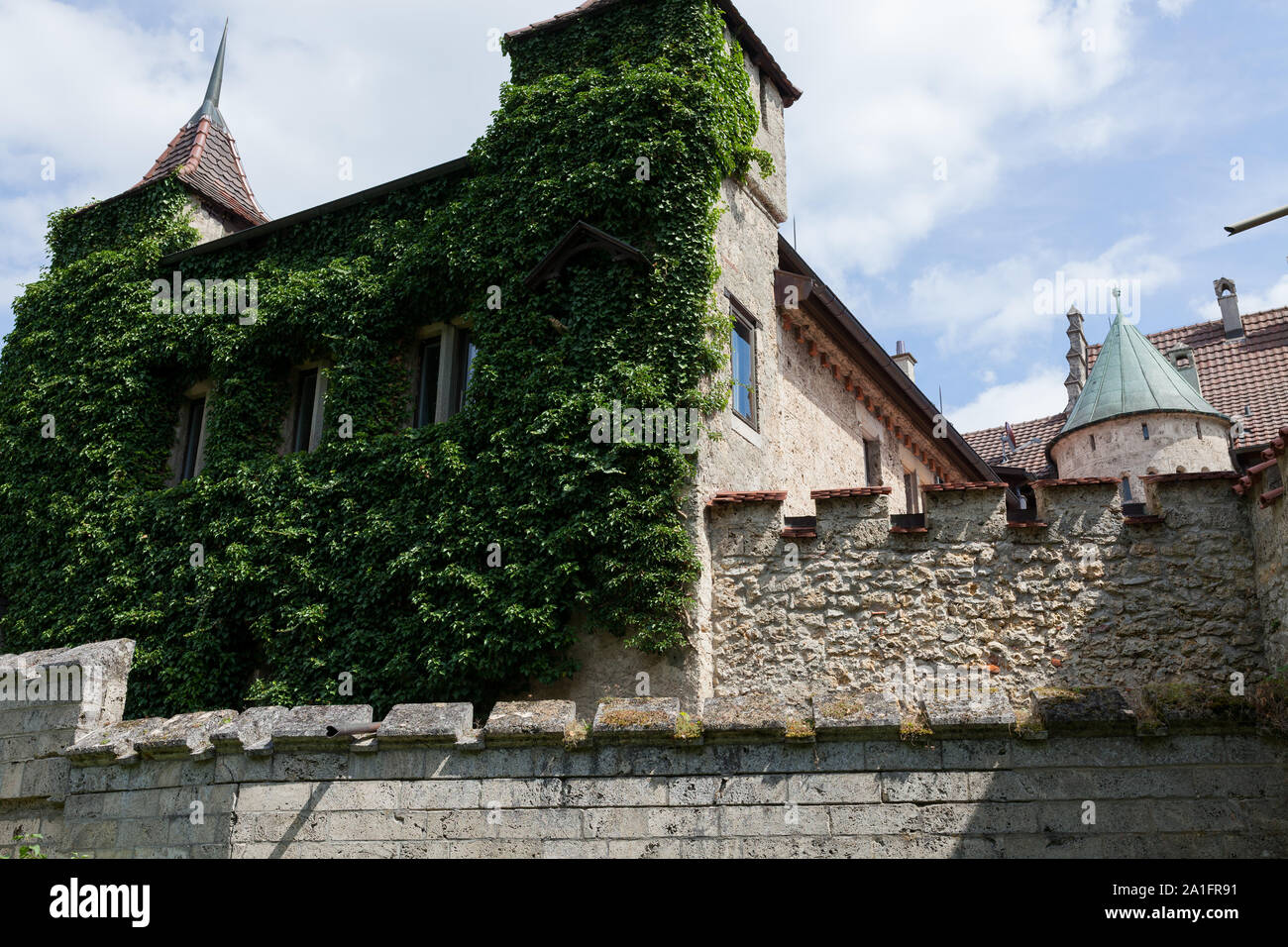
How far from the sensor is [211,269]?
1459 centimetres

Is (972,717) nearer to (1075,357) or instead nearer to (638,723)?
(638,723)

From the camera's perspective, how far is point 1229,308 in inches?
993

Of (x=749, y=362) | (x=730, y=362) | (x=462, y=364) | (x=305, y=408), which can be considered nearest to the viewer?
(x=730, y=362)

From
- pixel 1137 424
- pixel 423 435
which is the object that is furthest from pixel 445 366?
pixel 1137 424

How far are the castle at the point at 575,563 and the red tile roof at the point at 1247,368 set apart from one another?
9.62 meters

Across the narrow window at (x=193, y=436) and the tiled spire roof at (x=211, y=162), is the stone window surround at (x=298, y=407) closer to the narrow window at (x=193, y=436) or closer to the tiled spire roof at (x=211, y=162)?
the narrow window at (x=193, y=436)

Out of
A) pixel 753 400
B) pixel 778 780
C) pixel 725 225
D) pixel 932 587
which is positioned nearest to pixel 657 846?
pixel 778 780

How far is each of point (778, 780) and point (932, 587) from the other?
164 inches

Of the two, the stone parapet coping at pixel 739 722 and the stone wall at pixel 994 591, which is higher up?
the stone wall at pixel 994 591

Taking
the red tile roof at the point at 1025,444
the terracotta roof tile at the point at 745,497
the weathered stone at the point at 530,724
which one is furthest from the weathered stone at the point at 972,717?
the red tile roof at the point at 1025,444

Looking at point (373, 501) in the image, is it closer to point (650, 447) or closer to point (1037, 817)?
point (650, 447)

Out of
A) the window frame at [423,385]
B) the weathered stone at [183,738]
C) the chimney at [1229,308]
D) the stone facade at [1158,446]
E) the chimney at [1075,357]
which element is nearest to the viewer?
the weathered stone at [183,738]

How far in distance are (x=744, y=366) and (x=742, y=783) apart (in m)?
6.57

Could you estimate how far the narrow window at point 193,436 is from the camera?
14.3m
